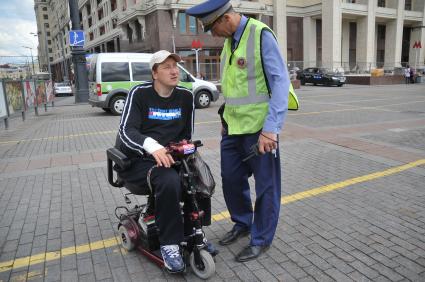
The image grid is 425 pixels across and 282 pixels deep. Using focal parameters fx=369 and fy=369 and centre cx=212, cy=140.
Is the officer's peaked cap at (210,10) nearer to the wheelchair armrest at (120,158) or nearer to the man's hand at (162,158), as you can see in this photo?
the man's hand at (162,158)

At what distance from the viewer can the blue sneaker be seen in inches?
104

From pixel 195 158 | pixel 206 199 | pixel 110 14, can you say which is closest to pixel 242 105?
pixel 195 158

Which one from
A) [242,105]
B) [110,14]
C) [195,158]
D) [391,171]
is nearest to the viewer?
[195,158]

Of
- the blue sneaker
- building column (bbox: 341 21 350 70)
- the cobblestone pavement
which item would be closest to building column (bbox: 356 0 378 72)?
building column (bbox: 341 21 350 70)

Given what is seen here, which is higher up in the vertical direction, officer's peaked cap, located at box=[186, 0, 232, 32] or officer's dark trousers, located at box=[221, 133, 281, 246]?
officer's peaked cap, located at box=[186, 0, 232, 32]

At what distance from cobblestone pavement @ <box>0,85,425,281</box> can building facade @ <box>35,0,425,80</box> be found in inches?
1051

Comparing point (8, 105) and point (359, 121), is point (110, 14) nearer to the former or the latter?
point (8, 105)

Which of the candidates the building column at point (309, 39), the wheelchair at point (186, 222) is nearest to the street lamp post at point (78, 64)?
the wheelchair at point (186, 222)

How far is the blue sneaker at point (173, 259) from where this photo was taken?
2.63 m

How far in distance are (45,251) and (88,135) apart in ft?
20.2

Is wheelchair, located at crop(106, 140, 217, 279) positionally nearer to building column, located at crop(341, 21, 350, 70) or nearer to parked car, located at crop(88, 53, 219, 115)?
parked car, located at crop(88, 53, 219, 115)

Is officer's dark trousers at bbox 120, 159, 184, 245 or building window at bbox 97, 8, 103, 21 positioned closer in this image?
officer's dark trousers at bbox 120, 159, 184, 245

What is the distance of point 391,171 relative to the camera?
5344 mm

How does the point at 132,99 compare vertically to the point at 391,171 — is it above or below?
above
